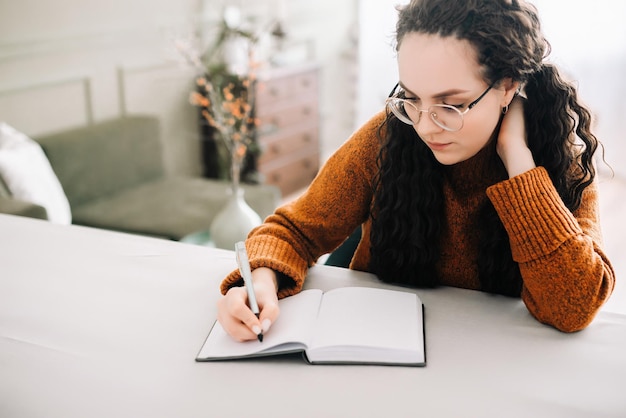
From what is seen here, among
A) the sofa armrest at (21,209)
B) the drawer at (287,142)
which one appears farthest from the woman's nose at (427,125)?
the drawer at (287,142)

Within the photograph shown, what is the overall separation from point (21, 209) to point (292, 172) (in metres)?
2.36

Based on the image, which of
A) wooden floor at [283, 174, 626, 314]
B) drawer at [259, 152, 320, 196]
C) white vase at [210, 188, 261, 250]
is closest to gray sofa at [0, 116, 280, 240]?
white vase at [210, 188, 261, 250]

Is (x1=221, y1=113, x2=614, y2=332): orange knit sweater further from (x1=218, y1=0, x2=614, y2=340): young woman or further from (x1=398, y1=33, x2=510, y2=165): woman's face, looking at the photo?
(x1=398, y1=33, x2=510, y2=165): woman's face

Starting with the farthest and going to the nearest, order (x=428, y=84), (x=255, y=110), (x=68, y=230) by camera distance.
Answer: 1. (x=255, y=110)
2. (x=68, y=230)
3. (x=428, y=84)

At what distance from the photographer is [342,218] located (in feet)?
4.38

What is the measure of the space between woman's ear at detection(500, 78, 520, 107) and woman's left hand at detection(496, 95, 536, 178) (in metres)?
0.04

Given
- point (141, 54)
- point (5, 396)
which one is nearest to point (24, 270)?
point (5, 396)

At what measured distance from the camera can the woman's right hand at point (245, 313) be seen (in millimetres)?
945

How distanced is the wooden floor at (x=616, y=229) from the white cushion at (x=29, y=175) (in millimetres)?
1828

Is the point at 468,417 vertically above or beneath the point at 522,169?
beneath

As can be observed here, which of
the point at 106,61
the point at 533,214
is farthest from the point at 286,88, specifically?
the point at 533,214

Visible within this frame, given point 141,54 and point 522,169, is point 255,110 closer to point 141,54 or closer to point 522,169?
point 141,54

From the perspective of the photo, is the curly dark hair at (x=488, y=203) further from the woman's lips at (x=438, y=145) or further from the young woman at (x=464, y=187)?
the woman's lips at (x=438, y=145)

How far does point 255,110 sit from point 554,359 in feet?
9.46
